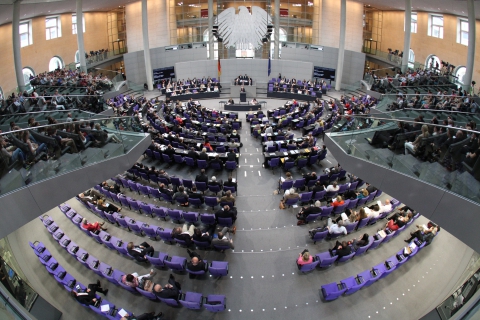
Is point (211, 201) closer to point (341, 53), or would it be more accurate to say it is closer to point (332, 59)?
point (341, 53)

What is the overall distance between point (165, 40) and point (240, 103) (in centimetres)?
1335

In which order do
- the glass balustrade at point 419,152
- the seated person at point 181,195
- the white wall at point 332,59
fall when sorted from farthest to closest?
the white wall at point 332,59 → the seated person at point 181,195 → the glass balustrade at point 419,152

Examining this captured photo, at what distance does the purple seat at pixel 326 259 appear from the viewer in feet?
29.1

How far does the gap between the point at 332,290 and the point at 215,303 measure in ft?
9.55

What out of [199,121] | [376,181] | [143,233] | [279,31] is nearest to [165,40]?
[279,31]

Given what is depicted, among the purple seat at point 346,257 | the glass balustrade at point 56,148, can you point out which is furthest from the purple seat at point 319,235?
the glass balustrade at point 56,148

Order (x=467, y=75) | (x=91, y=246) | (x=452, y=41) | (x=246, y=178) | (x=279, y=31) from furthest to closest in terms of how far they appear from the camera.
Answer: (x=279, y=31)
(x=452, y=41)
(x=467, y=75)
(x=246, y=178)
(x=91, y=246)

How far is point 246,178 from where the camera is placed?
14102mm

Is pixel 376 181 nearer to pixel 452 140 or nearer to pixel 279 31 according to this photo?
pixel 452 140

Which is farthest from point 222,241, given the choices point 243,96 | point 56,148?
point 243,96

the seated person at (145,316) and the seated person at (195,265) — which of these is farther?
the seated person at (195,265)

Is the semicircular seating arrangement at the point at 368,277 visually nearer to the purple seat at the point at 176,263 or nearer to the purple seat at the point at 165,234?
the purple seat at the point at 176,263

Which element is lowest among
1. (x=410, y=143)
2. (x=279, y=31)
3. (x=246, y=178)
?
(x=246, y=178)

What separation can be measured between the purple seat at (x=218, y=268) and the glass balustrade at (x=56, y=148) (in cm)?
440
